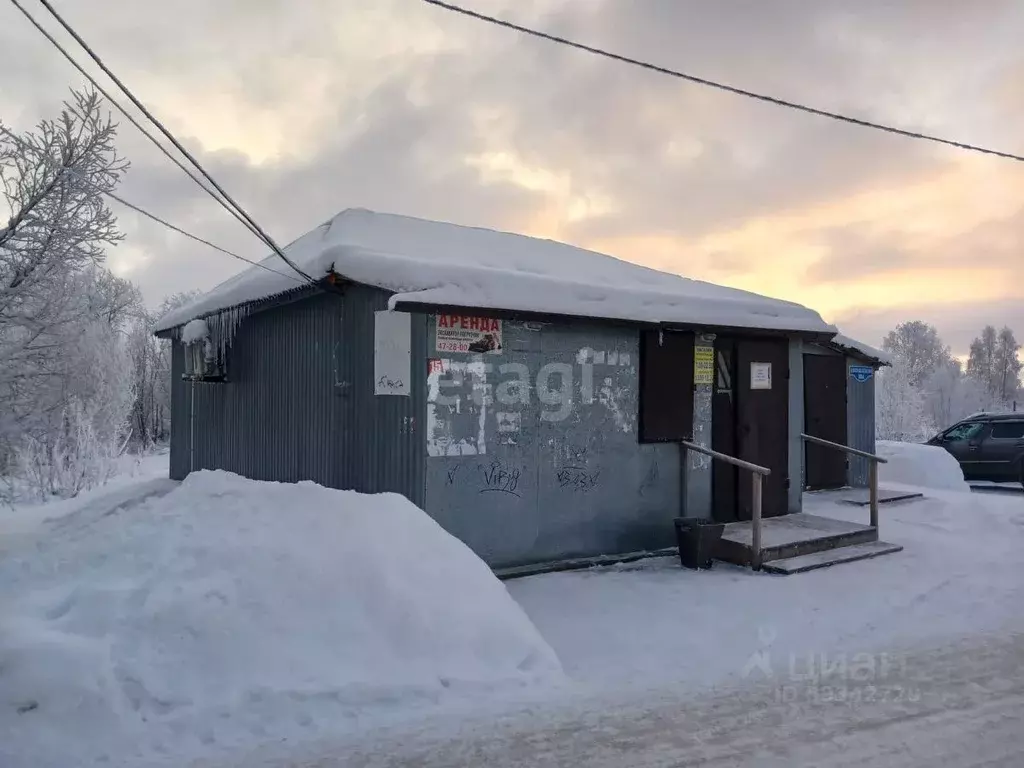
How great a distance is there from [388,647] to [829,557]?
18.6ft

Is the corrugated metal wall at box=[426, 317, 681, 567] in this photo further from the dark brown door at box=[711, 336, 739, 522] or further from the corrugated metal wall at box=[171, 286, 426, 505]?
the dark brown door at box=[711, 336, 739, 522]

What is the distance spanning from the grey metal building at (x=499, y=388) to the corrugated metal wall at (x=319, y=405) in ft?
0.07

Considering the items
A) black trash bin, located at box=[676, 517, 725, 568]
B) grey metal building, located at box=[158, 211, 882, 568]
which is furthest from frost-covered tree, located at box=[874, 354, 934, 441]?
black trash bin, located at box=[676, 517, 725, 568]

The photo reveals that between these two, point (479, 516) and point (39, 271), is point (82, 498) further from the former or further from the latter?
point (479, 516)

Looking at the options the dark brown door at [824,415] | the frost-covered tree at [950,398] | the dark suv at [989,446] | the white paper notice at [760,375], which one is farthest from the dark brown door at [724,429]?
the frost-covered tree at [950,398]

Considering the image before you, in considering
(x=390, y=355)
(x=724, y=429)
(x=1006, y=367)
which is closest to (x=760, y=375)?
(x=724, y=429)

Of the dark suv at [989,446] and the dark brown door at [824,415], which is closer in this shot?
the dark brown door at [824,415]

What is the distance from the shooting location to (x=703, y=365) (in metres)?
9.26

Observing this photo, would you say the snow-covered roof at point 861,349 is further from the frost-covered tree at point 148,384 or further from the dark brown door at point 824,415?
the frost-covered tree at point 148,384

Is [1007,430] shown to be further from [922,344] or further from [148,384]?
[922,344]

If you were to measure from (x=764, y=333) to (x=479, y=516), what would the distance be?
483 centimetres

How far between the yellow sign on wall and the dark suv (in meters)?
10.7

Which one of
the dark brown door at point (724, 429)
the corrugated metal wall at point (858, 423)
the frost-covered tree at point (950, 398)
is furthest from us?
the frost-covered tree at point (950, 398)

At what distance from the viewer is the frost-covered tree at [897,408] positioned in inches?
1497
